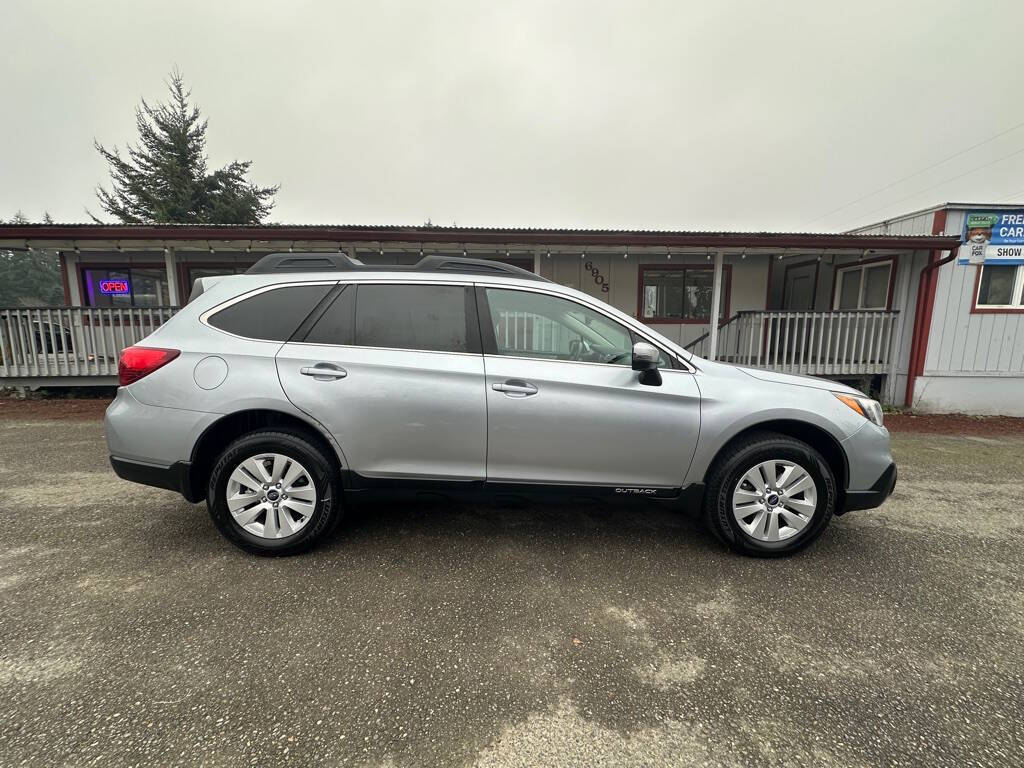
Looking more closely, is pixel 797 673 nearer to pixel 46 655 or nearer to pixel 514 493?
pixel 514 493

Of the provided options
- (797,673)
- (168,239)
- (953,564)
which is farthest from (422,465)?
(168,239)

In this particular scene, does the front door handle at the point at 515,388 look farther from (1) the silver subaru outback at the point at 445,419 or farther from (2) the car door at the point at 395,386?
(2) the car door at the point at 395,386

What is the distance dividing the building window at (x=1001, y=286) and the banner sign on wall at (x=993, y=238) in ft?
0.46

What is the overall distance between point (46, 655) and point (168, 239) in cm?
735

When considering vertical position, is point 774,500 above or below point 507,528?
above

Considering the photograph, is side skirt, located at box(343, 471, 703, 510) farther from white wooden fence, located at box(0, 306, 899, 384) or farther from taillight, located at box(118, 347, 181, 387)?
white wooden fence, located at box(0, 306, 899, 384)

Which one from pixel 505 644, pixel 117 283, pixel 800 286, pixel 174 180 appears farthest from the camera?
pixel 174 180

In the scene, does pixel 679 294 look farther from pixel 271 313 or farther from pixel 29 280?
pixel 29 280

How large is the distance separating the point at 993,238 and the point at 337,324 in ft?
34.1

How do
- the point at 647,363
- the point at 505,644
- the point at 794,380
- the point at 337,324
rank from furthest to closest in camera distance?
the point at 794,380 → the point at 337,324 → the point at 647,363 → the point at 505,644

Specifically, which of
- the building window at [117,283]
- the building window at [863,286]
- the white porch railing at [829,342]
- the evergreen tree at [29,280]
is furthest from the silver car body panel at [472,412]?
the evergreen tree at [29,280]

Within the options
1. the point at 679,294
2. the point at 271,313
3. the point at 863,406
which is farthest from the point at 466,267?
the point at 679,294

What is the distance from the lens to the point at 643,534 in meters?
3.23

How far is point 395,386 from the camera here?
2.72 meters
